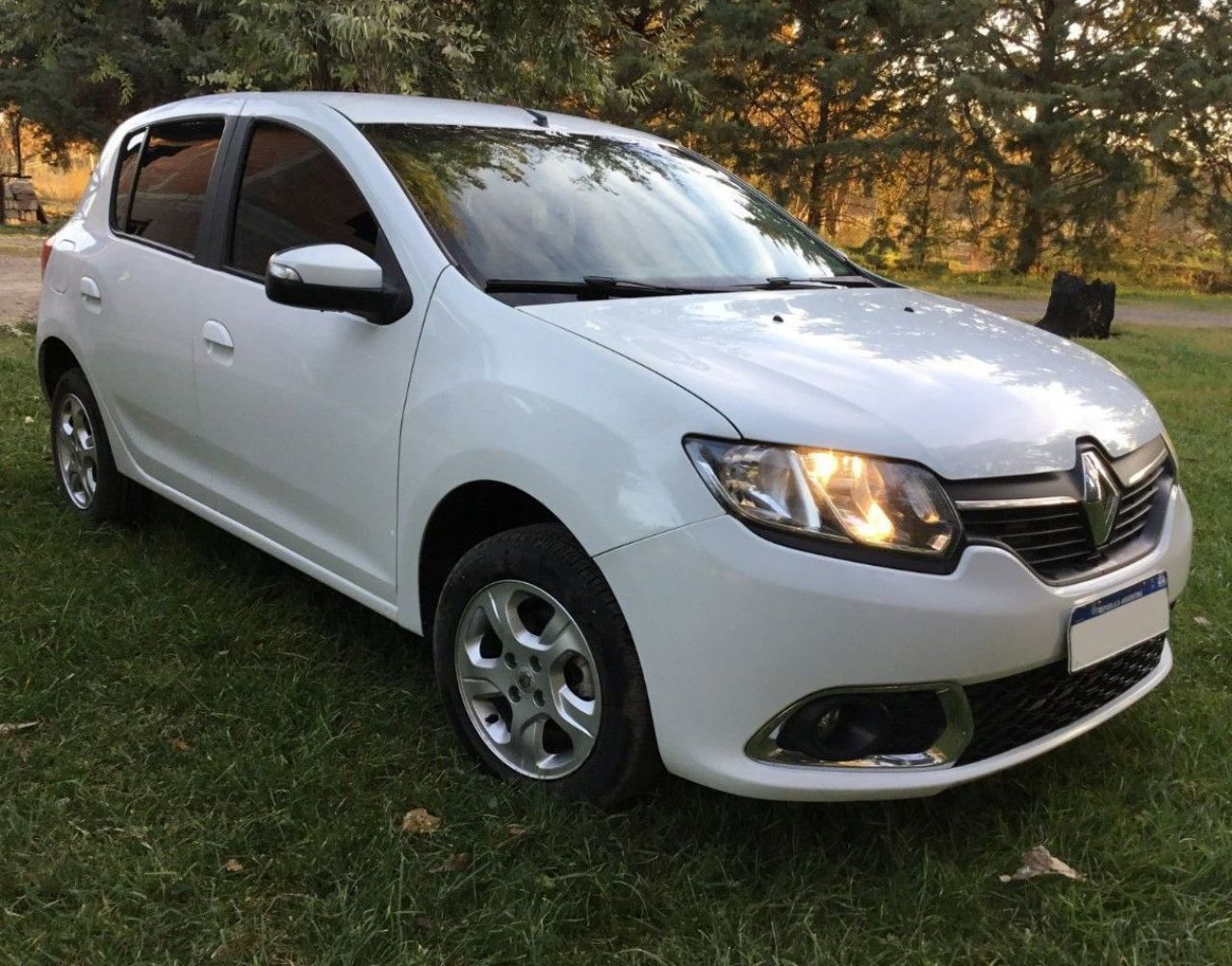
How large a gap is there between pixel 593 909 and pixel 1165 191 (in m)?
26.8

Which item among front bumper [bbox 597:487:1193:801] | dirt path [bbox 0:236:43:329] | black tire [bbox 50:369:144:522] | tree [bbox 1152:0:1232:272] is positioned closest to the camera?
front bumper [bbox 597:487:1193:801]

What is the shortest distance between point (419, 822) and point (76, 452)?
2.63m

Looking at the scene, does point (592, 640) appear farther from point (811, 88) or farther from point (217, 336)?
point (811, 88)

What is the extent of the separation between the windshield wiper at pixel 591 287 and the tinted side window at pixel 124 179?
1977 millimetres

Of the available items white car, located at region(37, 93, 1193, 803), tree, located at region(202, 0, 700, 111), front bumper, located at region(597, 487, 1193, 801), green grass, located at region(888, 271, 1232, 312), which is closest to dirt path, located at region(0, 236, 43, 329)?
tree, located at region(202, 0, 700, 111)

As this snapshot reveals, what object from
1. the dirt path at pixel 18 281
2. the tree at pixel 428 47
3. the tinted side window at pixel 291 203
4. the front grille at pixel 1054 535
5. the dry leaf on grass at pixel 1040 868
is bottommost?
the dirt path at pixel 18 281

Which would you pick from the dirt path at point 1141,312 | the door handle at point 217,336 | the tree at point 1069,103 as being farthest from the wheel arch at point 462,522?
the tree at point 1069,103

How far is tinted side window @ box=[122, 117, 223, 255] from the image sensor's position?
11.5 ft

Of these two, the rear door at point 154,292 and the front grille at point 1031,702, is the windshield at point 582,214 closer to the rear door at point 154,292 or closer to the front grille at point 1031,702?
the rear door at point 154,292

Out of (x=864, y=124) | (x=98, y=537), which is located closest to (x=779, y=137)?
(x=864, y=124)

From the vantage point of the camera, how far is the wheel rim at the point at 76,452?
417cm

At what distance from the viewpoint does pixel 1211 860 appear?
232cm

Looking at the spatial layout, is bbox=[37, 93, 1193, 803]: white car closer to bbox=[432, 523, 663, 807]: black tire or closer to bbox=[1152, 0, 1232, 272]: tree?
bbox=[432, 523, 663, 807]: black tire

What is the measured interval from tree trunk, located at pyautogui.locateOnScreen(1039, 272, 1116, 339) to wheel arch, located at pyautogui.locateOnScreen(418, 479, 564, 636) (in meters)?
11.3
